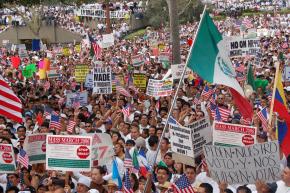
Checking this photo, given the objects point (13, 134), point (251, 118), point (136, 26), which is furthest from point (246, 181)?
point (136, 26)

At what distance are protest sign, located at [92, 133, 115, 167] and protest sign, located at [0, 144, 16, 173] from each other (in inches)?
44.8

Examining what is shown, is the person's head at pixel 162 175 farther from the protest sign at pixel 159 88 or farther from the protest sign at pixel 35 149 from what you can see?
the protest sign at pixel 159 88

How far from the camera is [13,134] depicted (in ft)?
45.0

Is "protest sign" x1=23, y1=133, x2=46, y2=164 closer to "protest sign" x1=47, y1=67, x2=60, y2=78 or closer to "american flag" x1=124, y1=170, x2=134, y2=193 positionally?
"american flag" x1=124, y1=170, x2=134, y2=193

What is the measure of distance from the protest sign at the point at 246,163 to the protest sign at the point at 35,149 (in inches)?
132

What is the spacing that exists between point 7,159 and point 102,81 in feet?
22.3

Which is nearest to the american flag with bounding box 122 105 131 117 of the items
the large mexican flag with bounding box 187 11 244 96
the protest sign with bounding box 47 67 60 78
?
the large mexican flag with bounding box 187 11 244 96

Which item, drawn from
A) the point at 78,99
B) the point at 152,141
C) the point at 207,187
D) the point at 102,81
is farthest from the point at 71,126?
the point at 207,187

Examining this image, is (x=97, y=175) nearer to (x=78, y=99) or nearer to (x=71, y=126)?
(x=71, y=126)

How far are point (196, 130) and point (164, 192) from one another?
1.11 m

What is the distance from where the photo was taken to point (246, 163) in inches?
324

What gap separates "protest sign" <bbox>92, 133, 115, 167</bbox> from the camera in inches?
409

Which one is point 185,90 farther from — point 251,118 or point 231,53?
point 251,118

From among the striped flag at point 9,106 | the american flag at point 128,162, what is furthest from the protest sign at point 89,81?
the american flag at point 128,162
